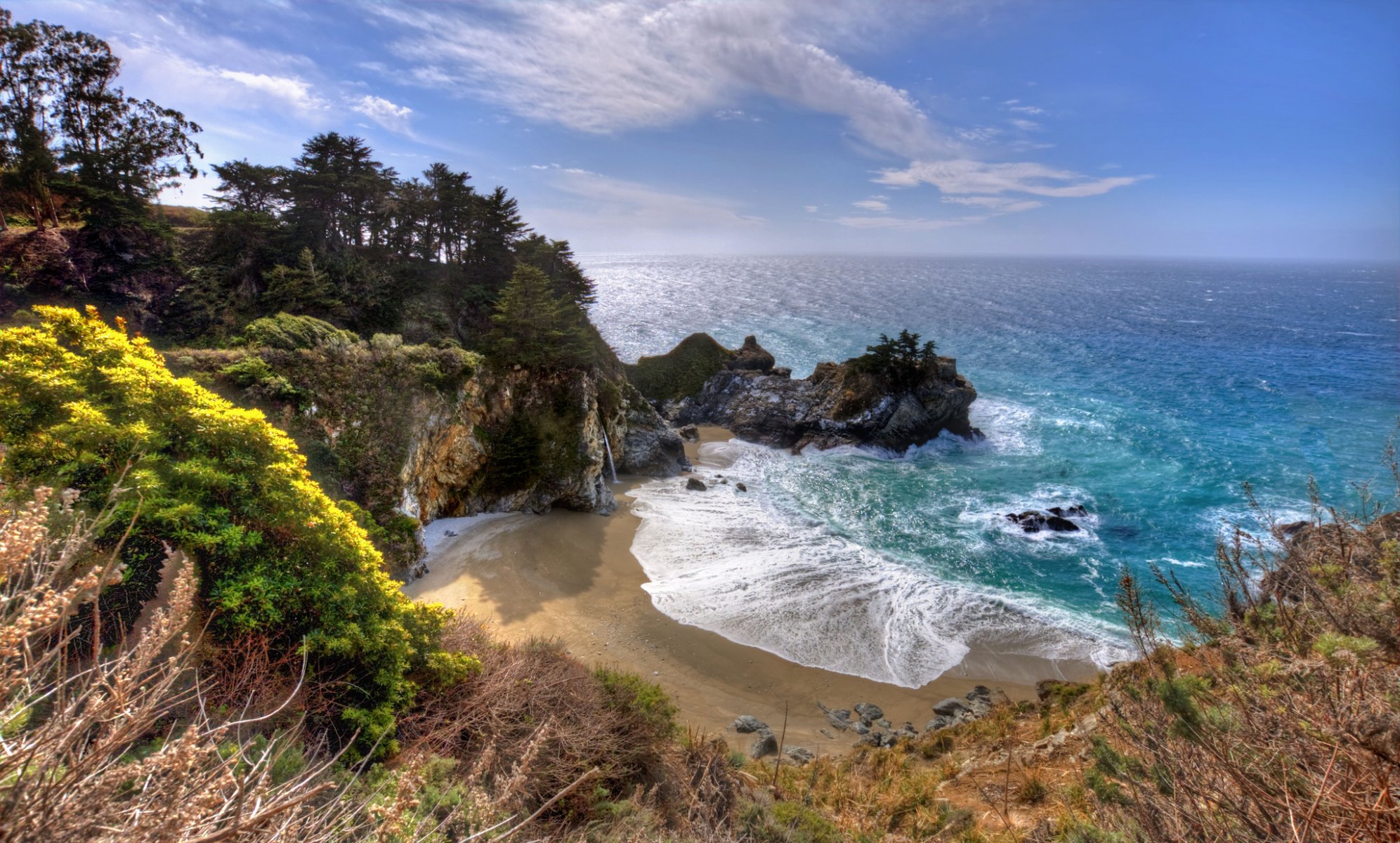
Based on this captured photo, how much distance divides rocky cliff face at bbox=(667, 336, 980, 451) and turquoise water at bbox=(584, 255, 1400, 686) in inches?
52.4

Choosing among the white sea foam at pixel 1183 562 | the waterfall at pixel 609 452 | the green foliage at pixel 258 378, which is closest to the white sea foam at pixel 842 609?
the waterfall at pixel 609 452

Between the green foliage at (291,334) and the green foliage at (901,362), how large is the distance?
2602 centimetres

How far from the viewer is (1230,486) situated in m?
24.5

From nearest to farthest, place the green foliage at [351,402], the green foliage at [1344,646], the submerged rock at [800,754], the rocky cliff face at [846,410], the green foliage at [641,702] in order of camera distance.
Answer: the green foliage at [1344,646]
the green foliage at [641,702]
the submerged rock at [800,754]
the green foliage at [351,402]
the rocky cliff face at [846,410]

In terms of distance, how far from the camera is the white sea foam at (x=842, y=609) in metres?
14.6

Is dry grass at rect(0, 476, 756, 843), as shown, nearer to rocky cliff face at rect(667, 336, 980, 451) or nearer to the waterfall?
the waterfall

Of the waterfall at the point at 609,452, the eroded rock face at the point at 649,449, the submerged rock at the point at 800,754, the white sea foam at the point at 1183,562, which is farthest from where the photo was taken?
the eroded rock face at the point at 649,449

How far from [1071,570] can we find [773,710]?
1315 centimetres

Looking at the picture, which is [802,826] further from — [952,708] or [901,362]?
[901,362]

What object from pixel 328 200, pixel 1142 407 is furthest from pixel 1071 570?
pixel 328 200

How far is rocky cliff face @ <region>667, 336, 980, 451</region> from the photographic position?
30.5 m

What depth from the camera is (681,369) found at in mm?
38719

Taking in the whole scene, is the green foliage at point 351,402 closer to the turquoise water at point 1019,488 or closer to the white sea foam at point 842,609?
the white sea foam at point 842,609

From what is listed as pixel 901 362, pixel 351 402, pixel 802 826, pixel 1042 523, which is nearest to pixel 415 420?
pixel 351 402
